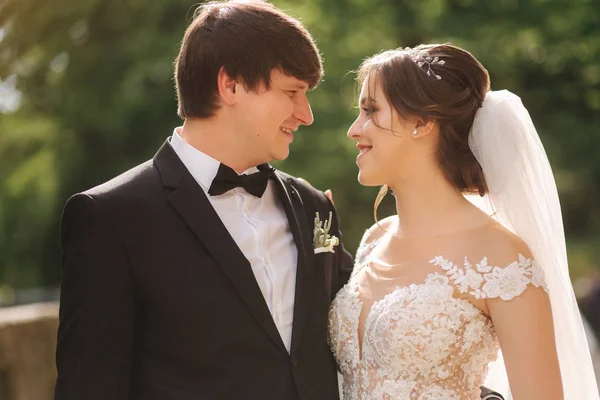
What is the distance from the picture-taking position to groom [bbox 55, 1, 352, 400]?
303 cm

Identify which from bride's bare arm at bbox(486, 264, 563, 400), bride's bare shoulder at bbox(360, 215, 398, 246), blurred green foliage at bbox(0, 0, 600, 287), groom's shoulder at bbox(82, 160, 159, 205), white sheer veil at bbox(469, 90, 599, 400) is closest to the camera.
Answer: groom's shoulder at bbox(82, 160, 159, 205)

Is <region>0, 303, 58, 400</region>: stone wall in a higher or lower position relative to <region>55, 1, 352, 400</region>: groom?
lower

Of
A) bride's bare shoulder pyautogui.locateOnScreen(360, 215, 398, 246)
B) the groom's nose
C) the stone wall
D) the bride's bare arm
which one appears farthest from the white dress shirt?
the stone wall

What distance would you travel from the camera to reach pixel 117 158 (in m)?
11.2

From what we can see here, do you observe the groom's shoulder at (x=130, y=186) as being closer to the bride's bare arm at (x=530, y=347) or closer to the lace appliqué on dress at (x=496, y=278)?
the lace appliqué on dress at (x=496, y=278)

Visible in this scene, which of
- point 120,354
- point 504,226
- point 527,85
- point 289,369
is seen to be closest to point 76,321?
point 120,354

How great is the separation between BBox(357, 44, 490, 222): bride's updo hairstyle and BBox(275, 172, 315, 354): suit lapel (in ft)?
1.69

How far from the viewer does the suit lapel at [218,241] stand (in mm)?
3178

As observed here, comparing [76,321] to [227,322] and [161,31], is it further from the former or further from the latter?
[161,31]

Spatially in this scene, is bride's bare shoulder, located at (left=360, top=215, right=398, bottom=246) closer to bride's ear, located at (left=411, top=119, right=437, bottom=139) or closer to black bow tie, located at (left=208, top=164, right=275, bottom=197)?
bride's ear, located at (left=411, top=119, right=437, bottom=139)

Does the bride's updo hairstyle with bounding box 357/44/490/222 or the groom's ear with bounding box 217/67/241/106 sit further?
the bride's updo hairstyle with bounding box 357/44/490/222

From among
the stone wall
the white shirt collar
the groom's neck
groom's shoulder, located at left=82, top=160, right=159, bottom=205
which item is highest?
the groom's neck

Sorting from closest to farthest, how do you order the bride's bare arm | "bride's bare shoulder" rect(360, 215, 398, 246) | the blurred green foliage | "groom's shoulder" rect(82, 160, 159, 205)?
"groom's shoulder" rect(82, 160, 159, 205) < the bride's bare arm < "bride's bare shoulder" rect(360, 215, 398, 246) < the blurred green foliage

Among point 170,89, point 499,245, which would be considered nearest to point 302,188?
point 499,245
